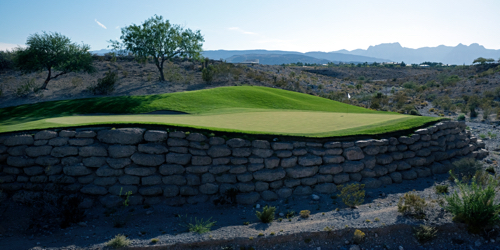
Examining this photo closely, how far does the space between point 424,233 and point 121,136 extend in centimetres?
799

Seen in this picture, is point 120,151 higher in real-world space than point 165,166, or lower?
higher

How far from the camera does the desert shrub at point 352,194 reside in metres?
7.48

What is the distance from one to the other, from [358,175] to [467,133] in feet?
21.0

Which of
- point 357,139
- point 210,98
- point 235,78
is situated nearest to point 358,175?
point 357,139

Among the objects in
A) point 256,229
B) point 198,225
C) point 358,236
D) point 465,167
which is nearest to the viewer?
point 358,236

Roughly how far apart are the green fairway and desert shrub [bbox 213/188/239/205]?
187cm

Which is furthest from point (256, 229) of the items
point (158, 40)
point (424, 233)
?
point (158, 40)

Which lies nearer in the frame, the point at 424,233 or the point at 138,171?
the point at 424,233

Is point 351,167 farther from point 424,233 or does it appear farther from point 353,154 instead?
point 424,233

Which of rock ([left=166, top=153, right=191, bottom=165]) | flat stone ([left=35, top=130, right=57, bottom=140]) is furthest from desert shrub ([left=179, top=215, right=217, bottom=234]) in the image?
flat stone ([left=35, top=130, right=57, bottom=140])

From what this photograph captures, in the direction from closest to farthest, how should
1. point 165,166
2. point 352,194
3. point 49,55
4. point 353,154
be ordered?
point 352,194
point 165,166
point 353,154
point 49,55

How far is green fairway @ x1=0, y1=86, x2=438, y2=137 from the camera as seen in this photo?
30.7ft

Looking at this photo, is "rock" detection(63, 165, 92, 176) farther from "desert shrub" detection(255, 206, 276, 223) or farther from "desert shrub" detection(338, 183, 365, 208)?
"desert shrub" detection(338, 183, 365, 208)

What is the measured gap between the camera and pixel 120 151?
26.6 ft
